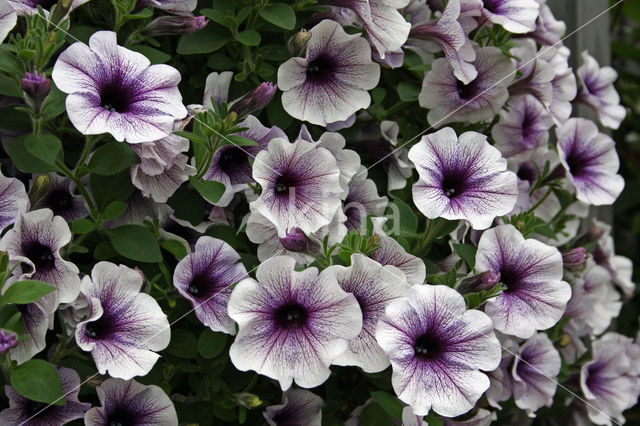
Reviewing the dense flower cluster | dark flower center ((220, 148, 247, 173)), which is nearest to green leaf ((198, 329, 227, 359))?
the dense flower cluster

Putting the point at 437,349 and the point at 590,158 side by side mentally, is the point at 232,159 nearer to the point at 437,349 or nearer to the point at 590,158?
the point at 437,349

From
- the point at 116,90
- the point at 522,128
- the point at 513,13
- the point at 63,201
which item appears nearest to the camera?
the point at 116,90

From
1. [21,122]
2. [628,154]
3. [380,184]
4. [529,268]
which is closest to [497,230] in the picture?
[529,268]

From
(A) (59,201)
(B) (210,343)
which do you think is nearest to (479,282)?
(B) (210,343)

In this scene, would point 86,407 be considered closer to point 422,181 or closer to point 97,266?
point 97,266

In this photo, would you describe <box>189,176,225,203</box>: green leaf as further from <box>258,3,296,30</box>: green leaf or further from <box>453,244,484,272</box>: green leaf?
<box>453,244,484,272</box>: green leaf

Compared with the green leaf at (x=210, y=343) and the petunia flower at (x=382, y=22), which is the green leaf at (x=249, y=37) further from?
the green leaf at (x=210, y=343)
